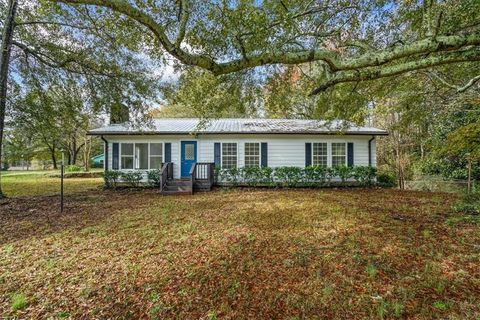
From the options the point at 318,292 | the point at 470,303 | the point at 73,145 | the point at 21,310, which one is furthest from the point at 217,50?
the point at 73,145

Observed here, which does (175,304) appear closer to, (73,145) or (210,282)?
(210,282)

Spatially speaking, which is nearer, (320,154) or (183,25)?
(183,25)

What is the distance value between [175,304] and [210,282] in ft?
1.74

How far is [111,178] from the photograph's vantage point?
1130 cm

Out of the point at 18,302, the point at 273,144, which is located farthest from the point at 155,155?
the point at 18,302

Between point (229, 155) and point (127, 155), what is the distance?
4.97 m

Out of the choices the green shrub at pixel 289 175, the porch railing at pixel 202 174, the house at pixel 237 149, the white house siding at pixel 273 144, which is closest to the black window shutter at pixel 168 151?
the house at pixel 237 149

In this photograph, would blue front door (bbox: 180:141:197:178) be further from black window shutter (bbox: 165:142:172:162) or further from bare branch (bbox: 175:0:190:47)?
bare branch (bbox: 175:0:190:47)

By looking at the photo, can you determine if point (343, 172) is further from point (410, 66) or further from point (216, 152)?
point (410, 66)

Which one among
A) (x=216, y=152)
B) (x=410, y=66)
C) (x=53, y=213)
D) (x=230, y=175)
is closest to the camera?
(x=410, y=66)

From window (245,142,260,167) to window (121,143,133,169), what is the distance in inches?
222

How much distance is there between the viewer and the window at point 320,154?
12.0 m

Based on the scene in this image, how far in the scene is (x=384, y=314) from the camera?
2.44 metres

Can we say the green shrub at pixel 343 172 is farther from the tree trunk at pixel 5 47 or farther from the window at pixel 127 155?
the tree trunk at pixel 5 47
